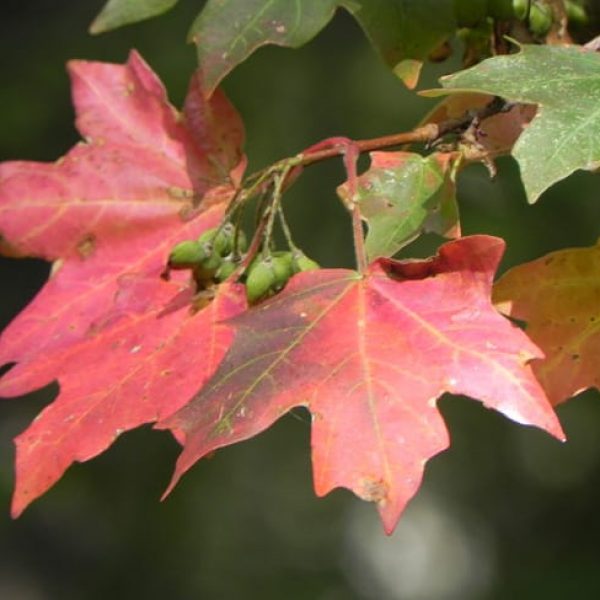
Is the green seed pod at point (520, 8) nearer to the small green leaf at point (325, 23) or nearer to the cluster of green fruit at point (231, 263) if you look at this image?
the small green leaf at point (325, 23)

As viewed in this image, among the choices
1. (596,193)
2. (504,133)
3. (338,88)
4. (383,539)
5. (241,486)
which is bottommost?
(383,539)

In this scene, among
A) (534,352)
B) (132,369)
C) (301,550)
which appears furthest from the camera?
(301,550)

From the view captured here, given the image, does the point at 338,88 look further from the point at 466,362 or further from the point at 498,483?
the point at 466,362

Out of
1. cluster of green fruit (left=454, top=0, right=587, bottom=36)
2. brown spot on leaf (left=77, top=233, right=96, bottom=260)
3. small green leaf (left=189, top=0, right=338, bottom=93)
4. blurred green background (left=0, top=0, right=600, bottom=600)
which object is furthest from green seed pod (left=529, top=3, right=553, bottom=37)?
Result: blurred green background (left=0, top=0, right=600, bottom=600)

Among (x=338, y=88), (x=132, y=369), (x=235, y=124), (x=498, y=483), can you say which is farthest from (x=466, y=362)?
(x=498, y=483)

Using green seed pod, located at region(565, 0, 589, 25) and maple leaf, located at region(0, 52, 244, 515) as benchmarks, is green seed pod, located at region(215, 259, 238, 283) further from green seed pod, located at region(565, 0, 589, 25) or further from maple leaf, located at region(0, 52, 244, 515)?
green seed pod, located at region(565, 0, 589, 25)

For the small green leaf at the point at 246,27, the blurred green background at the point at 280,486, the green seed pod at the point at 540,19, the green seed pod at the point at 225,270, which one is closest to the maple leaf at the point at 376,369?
the green seed pod at the point at 225,270

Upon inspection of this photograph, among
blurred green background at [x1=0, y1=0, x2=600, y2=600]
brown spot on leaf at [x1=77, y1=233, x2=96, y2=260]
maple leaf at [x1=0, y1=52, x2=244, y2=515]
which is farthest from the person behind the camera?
blurred green background at [x1=0, y1=0, x2=600, y2=600]
